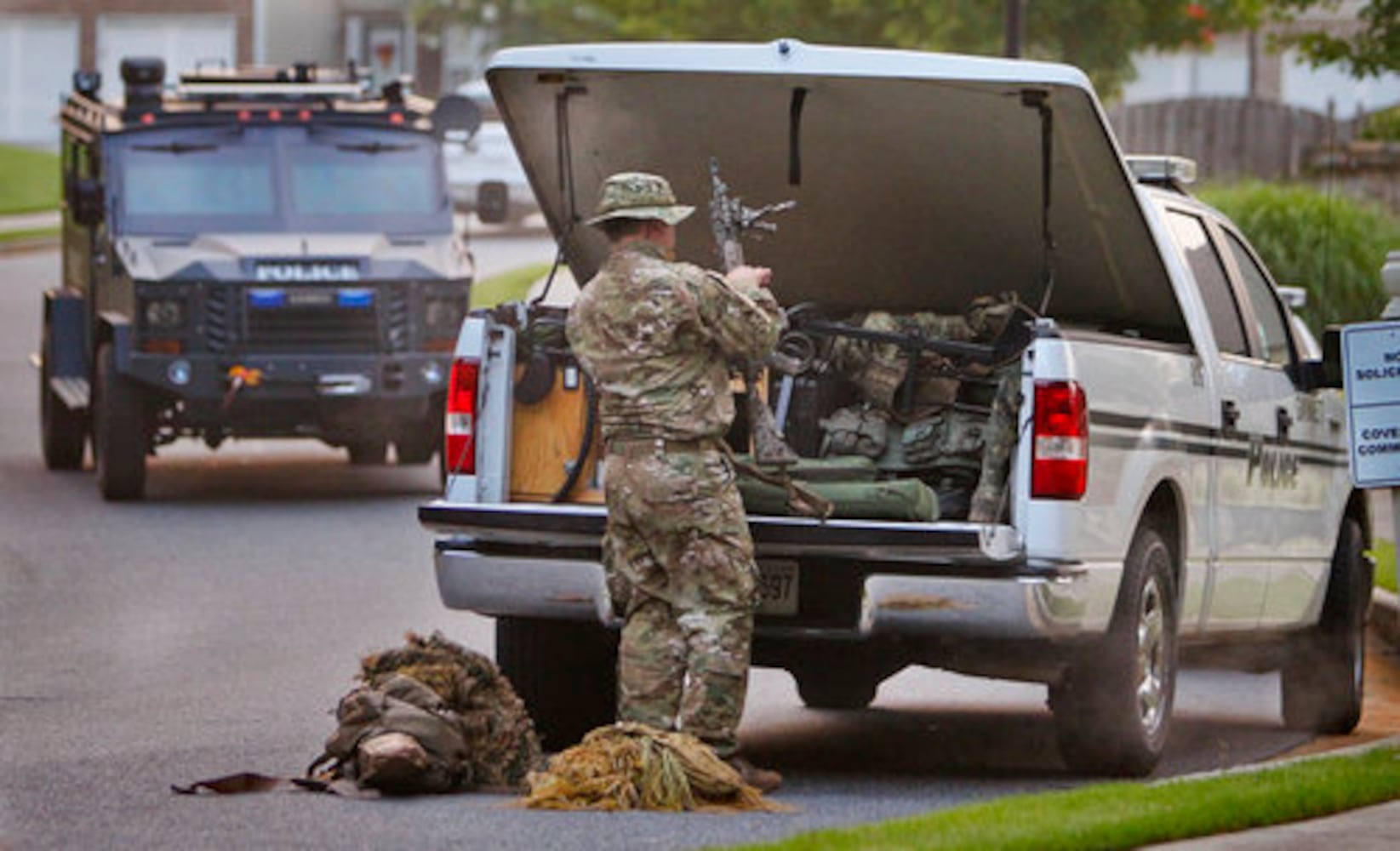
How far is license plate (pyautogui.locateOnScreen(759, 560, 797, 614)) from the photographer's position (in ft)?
34.4

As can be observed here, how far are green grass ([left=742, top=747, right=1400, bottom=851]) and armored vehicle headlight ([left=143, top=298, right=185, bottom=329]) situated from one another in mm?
11939

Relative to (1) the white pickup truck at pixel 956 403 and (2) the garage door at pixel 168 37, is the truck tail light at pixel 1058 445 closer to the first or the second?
(1) the white pickup truck at pixel 956 403

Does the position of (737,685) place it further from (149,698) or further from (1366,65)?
(1366,65)

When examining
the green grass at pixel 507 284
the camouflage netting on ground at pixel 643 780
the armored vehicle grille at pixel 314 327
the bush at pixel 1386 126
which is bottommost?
the camouflage netting on ground at pixel 643 780

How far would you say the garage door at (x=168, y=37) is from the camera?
62031mm

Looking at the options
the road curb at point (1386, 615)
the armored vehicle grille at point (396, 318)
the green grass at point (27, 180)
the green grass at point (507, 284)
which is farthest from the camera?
the green grass at point (27, 180)

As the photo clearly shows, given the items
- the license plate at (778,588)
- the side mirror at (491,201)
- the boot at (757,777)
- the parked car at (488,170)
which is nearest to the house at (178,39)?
the parked car at (488,170)

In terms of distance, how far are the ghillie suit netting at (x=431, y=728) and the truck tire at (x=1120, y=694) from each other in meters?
1.64

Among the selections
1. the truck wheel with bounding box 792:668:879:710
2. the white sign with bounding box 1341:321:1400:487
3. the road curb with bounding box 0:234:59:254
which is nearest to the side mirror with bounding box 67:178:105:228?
the truck wheel with bounding box 792:668:879:710

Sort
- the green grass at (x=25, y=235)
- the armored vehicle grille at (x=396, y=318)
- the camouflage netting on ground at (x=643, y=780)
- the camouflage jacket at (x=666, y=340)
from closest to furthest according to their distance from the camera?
the camouflage netting on ground at (x=643, y=780), the camouflage jacket at (x=666, y=340), the armored vehicle grille at (x=396, y=318), the green grass at (x=25, y=235)

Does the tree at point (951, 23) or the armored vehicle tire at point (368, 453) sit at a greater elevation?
the tree at point (951, 23)

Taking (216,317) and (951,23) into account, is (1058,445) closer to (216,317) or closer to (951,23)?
(216,317)

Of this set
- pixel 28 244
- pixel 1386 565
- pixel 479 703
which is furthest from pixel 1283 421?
pixel 28 244

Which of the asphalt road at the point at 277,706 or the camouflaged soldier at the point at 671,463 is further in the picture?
the camouflaged soldier at the point at 671,463
